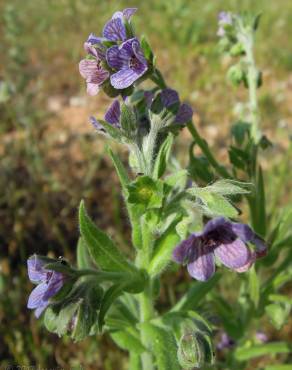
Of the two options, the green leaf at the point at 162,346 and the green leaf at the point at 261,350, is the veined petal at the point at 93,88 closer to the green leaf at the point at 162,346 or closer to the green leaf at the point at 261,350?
the green leaf at the point at 162,346

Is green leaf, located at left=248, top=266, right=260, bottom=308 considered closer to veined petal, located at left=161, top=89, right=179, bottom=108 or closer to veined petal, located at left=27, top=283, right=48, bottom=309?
veined petal, located at left=161, top=89, right=179, bottom=108

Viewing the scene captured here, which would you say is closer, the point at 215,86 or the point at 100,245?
the point at 100,245

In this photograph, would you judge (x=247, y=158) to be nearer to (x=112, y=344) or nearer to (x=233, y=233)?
(x=233, y=233)

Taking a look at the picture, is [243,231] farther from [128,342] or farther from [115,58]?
[128,342]

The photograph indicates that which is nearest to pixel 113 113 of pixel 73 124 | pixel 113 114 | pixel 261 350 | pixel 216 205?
pixel 113 114

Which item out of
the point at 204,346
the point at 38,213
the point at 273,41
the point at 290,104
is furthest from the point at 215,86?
the point at 204,346

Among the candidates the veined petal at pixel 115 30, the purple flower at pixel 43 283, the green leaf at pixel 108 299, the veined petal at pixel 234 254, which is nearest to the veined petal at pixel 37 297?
the purple flower at pixel 43 283
